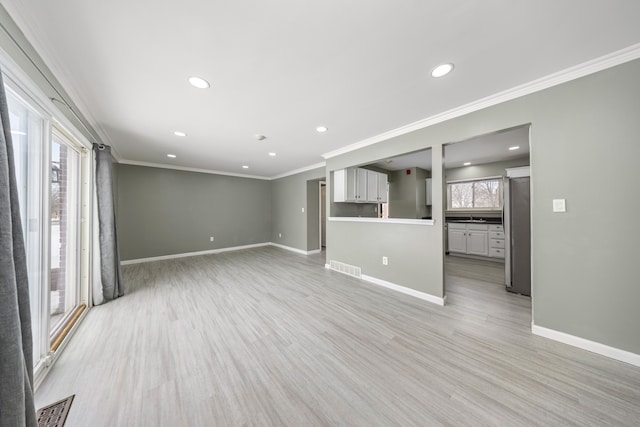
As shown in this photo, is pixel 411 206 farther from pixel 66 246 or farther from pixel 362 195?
pixel 66 246

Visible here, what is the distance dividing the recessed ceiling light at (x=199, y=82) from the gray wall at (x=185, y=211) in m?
4.29

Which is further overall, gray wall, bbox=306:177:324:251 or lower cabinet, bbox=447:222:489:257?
gray wall, bbox=306:177:324:251

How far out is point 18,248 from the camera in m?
0.91

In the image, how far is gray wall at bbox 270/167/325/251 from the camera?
5.64 m

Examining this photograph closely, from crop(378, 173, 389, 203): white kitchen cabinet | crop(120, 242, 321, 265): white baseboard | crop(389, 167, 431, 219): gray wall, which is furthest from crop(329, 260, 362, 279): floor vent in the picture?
crop(389, 167, 431, 219): gray wall

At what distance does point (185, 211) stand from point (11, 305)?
5278mm

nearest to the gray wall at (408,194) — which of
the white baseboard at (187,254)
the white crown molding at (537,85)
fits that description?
the white crown molding at (537,85)

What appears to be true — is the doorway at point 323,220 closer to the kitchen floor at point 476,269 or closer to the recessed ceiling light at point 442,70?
the kitchen floor at point 476,269

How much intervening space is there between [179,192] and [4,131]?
5120mm

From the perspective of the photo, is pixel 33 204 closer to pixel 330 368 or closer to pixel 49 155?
pixel 49 155

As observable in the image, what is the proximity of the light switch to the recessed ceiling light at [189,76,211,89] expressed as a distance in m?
3.42

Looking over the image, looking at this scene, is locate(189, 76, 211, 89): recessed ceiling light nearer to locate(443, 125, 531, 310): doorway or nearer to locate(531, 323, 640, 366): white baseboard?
locate(443, 125, 531, 310): doorway

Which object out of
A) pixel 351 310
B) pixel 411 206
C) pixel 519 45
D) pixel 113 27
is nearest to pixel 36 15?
pixel 113 27

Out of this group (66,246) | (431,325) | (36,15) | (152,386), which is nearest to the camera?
(36,15)
